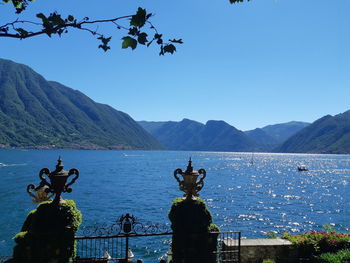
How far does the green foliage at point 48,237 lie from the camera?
9008 mm

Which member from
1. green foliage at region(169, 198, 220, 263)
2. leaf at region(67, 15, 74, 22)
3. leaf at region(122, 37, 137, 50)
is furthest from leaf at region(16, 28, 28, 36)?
green foliage at region(169, 198, 220, 263)

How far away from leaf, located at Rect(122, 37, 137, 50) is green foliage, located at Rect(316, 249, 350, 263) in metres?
11.5

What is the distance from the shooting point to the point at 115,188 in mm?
70125

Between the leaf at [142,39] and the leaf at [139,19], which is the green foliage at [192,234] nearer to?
the leaf at [142,39]

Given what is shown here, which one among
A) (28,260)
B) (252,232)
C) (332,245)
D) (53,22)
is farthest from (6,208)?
(53,22)

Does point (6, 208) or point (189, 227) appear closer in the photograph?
point (189, 227)

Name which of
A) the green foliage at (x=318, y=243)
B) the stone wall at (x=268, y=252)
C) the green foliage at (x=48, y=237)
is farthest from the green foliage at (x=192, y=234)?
the green foliage at (x=318, y=243)

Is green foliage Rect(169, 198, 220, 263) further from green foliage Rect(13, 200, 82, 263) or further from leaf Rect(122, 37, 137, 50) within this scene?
leaf Rect(122, 37, 137, 50)

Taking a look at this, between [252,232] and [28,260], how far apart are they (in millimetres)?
30836

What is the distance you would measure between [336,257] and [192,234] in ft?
19.4

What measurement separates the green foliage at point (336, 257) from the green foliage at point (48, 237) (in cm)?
952

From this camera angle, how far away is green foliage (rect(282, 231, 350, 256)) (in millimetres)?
12289

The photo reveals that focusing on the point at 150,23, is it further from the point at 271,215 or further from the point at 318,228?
the point at 271,215

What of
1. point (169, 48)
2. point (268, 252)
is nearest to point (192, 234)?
point (268, 252)
